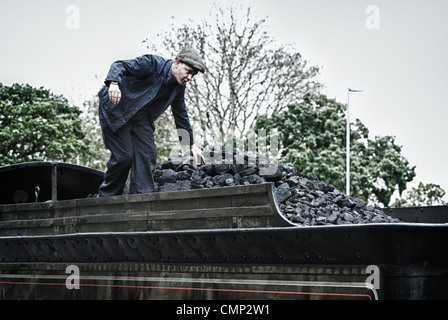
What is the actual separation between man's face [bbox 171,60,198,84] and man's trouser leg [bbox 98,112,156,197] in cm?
53

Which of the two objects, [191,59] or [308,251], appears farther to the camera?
[191,59]

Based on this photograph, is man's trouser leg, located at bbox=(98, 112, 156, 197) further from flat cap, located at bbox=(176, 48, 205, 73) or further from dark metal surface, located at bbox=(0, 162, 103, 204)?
dark metal surface, located at bbox=(0, 162, 103, 204)

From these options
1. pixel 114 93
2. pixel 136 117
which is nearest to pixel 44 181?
pixel 136 117

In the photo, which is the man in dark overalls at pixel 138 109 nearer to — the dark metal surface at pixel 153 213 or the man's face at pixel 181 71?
the man's face at pixel 181 71

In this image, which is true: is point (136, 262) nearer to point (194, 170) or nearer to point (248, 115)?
point (194, 170)


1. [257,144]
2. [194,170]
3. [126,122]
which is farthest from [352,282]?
[257,144]

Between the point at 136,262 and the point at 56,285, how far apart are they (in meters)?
1.16

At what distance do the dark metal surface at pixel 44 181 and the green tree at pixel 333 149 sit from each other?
62.4 feet

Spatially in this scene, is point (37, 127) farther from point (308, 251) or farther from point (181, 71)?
point (308, 251)

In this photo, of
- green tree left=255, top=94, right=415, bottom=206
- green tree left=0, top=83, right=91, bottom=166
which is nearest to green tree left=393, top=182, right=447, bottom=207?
green tree left=255, top=94, right=415, bottom=206

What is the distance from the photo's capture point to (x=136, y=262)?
18.5 feet

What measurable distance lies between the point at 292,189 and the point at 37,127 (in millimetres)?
24228

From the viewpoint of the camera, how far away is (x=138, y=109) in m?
6.34

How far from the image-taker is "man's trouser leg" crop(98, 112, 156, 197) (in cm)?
643
